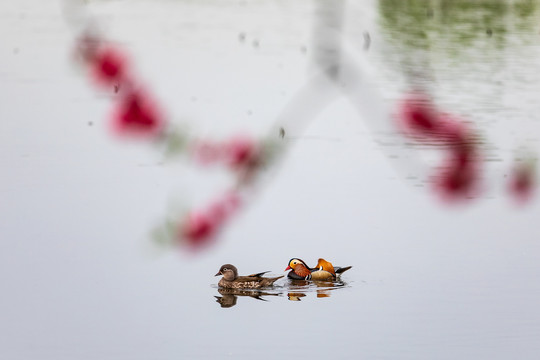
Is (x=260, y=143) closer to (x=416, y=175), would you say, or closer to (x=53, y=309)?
(x=53, y=309)

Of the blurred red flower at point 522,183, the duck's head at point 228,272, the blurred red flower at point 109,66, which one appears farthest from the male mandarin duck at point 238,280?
the blurred red flower at point 109,66

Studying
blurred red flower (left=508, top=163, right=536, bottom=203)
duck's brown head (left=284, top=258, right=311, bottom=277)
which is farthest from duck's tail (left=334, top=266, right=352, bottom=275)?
blurred red flower (left=508, top=163, right=536, bottom=203)

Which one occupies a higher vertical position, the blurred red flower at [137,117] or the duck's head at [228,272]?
the duck's head at [228,272]

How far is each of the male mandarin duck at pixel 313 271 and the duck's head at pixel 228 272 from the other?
15.9 inches

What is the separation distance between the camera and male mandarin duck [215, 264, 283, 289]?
9.23 m

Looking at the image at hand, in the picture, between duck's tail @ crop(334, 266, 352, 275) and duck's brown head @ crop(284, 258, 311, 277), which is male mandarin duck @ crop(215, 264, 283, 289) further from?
duck's tail @ crop(334, 266, 352, 275)

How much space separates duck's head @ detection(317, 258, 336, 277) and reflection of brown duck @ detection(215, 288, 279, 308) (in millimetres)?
461

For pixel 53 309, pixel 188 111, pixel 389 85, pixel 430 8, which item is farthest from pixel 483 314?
pixel 430 8

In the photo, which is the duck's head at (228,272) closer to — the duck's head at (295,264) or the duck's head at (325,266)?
the duck's head at (295,264)

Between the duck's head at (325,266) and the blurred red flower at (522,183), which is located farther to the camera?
the duck's head at (325,266)

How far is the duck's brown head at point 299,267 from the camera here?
946 centimetres

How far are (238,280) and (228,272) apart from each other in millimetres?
107

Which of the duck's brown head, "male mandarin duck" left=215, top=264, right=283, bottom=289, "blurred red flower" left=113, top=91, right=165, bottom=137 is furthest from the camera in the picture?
the duck's brown head

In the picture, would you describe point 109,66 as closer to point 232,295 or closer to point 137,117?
point 137,117
